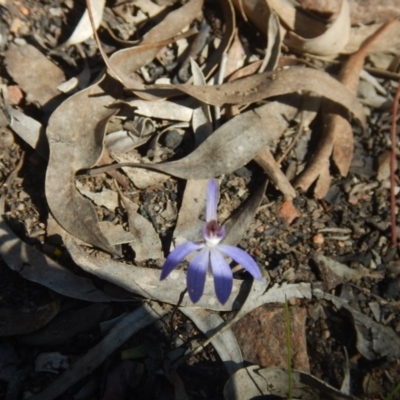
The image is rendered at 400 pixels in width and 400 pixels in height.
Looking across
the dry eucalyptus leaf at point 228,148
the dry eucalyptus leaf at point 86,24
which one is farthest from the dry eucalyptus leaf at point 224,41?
the dry eucalyptus leaf at point 86,24

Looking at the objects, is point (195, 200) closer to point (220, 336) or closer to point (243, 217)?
point (243, 217)

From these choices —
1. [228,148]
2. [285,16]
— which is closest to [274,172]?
[228,148]

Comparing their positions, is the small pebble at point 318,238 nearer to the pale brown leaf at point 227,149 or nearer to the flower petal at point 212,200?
the pale brown leaf at point 227,149

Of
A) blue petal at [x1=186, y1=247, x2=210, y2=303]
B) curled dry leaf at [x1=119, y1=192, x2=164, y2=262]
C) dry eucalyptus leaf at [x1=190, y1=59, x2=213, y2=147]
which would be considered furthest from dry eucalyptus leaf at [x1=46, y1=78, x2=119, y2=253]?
blue petal at [x1=186, y1=247, x2=210, y2=303]

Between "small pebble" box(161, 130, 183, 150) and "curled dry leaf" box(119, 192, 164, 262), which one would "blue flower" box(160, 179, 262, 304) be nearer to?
"curled dry leaf" box(119, 192, 164, 262)

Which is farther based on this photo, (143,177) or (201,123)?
(201,123)

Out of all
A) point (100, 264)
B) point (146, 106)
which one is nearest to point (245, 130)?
point (146, 106)
